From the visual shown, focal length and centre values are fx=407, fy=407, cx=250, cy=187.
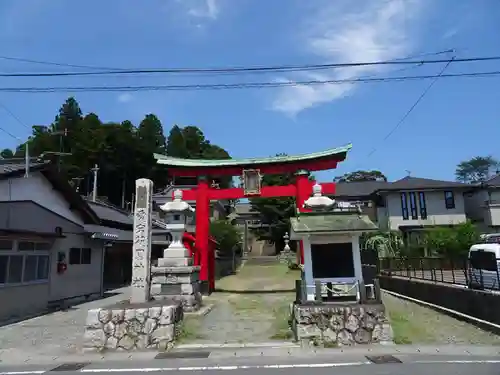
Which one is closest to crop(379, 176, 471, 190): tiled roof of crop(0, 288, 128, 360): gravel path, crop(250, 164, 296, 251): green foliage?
crop(250, 164, 296, 251): green foliage

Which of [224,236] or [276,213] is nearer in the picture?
[224,236]

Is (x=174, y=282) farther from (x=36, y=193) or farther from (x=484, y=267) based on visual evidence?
(x=484, y=267)

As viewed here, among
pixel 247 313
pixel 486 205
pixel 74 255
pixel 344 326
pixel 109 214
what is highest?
pixel 486 205

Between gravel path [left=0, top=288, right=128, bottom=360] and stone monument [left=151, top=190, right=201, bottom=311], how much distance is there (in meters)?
3.04

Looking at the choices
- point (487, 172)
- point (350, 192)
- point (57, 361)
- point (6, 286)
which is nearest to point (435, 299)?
point (57, 361)

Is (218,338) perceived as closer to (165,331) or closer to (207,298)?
(165,331)

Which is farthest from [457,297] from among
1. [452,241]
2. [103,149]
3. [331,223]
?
[103,149]

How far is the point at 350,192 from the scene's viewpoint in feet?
153

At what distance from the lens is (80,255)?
20.0m

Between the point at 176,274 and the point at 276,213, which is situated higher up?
the point at 276,213

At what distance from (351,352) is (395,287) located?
13528 millimetres

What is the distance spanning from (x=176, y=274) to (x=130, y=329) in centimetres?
592

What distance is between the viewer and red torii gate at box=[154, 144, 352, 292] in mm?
20859

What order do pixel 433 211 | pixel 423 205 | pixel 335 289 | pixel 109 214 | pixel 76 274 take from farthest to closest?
1. pixel 423 205
2. pixel 433 211
3. pixel 109 214
4. pixel 76 274
5. pixel 335 289
